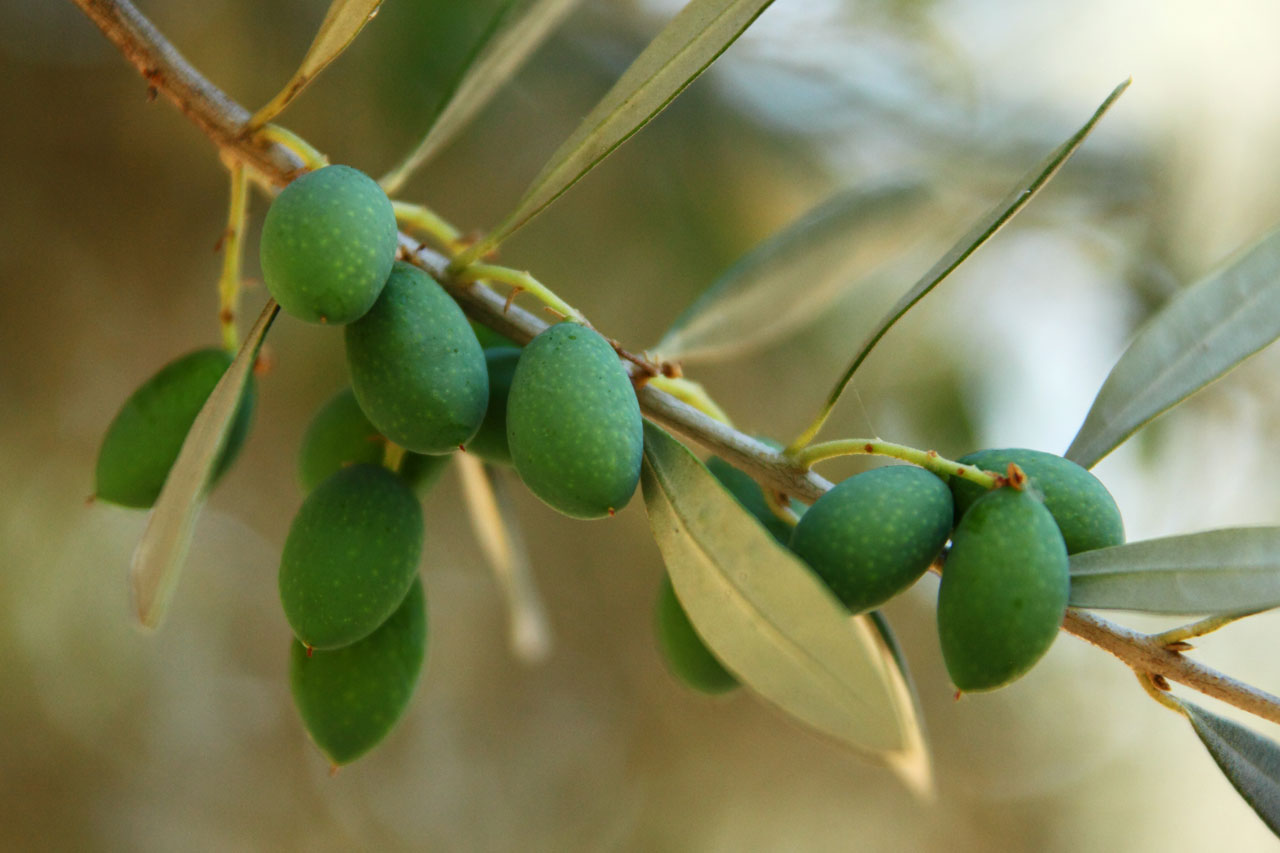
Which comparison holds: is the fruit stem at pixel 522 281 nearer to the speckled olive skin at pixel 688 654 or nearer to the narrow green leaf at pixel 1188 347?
the speckled olive skin at pixel 688 654

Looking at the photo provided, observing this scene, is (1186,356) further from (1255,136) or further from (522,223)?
(1255,136)

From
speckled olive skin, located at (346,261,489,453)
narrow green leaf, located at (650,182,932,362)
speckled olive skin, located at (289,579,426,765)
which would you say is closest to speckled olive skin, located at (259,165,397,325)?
speckled olive skin, located at (346,261,489,453)

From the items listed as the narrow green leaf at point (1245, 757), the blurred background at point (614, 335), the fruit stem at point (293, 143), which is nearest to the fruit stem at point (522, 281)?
the fruit stem at point (293, 143)

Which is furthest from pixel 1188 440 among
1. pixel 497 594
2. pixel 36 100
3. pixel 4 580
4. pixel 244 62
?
pixel 4 580

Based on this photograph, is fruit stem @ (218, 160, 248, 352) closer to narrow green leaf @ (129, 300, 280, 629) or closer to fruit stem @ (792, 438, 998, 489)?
narrow green leaf @ (129, 300, 280, 629)

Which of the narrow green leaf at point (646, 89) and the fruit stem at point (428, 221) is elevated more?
the narrow green leaf at point (646, 89)

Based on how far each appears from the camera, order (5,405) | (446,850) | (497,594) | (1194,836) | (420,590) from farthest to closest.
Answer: (1194,836) < (446,850) < (497,594) < (5,405) < (420,590)

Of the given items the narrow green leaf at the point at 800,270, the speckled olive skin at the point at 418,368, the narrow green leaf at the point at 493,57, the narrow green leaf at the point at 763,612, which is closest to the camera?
the narrow green leaf at the point at 763,612
